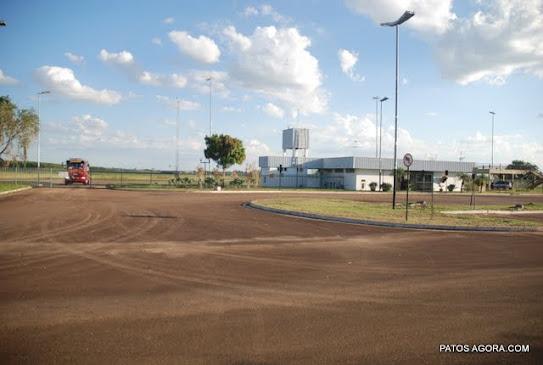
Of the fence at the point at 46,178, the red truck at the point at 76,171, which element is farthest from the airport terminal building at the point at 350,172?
the red truck at the point at 76,171

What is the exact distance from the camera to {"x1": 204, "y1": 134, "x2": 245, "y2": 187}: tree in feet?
181

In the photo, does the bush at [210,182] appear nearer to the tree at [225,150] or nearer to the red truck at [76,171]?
the tree at [225,150]

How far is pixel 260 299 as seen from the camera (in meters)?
6.23

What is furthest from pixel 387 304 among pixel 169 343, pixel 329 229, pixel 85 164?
pixel 85 164

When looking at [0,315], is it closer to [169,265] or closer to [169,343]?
[169,343]

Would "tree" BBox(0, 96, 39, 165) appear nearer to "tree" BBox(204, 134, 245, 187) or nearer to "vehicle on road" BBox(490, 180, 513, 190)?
"tree" BBox(204, 134, 245, 187)

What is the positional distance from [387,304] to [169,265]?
4426mm

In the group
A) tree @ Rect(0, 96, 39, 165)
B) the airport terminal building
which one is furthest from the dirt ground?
the airport terminal building

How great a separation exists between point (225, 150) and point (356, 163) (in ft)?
59.0

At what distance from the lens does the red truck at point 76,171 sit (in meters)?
47.1

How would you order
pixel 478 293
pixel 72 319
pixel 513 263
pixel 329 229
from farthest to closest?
pixel 329 229, pixel 513 263, pixel 478 293, pixel 72 319

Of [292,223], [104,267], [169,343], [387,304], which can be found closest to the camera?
[169,343]

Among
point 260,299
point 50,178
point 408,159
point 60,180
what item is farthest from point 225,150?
Result: point 260,299

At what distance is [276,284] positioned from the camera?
711 centimetres
